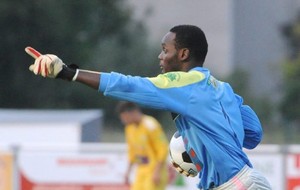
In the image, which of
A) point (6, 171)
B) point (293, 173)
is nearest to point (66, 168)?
point (6, 171)

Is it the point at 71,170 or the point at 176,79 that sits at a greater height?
the point at 176,79

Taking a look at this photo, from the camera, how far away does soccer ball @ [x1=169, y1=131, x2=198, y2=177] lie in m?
7.29

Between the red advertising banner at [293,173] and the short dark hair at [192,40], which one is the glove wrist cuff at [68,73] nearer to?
the short dark hair at [192,40]

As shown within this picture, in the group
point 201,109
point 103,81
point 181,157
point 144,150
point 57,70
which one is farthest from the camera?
point 144,150

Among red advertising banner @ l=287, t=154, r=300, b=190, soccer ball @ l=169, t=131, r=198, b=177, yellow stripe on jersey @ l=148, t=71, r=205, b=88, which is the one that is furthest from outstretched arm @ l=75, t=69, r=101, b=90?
red advertising banner @ l=287, t=154, r=300, b=190

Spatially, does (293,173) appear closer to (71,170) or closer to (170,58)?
(71,170)

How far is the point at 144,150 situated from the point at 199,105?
323 inches

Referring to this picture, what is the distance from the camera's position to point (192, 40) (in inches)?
275

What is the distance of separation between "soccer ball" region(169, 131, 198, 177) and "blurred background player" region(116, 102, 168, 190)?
7098 mm

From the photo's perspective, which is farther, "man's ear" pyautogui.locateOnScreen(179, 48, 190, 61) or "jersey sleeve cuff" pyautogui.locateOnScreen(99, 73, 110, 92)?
"man's ear" pyautogui.locateOnScreen(179, 48, 190, 61)

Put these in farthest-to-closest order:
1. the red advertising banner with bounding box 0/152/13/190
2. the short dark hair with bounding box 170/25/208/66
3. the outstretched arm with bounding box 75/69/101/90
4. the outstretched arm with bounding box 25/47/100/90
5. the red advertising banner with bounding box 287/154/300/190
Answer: the red advertising banner with bounding box 0/152/13/190
the red advertising banner with bounding box 287/154/300/190
the short dark hair with bounding box 170/25/208/66
the outstretched arm with bounding box 75/69/101/90
the outstretched arm with bounding box 25/47/100/90

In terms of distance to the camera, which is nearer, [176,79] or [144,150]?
[176,79]

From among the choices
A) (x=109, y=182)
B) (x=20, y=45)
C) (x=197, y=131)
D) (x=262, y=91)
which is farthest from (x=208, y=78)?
(x=262, y=91)

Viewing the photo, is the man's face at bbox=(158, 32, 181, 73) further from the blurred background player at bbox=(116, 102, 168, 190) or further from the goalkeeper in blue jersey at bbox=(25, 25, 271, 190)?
the blurred background player at bbox=(116, 102, 168, 190)
